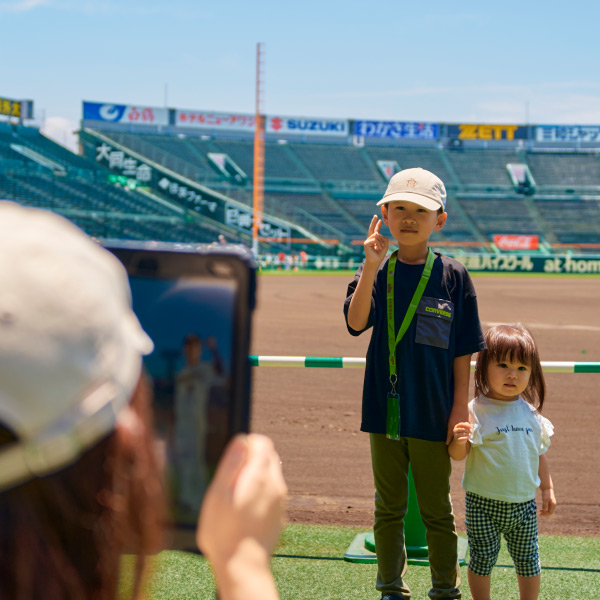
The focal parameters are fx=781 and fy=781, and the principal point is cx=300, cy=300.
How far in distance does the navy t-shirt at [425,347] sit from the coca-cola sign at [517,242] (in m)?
51.3

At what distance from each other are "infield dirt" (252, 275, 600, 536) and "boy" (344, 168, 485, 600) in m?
1.61

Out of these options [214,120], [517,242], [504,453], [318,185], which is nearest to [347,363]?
[504,453]

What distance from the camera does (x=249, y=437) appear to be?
2.86 feet

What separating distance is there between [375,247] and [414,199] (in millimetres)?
298

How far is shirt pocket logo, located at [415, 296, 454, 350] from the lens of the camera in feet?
10.5

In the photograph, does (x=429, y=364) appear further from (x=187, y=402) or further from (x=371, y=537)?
(x=187, y=402)

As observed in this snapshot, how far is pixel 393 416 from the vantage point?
322 cm

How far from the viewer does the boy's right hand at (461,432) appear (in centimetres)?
309

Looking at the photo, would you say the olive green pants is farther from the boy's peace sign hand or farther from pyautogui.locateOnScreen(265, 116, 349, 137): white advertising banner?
pyautogui.locateOnScreen(265, 116, 349, 137): white advertising banner

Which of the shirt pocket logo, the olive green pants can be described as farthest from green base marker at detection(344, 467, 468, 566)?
the shirt pocket logo

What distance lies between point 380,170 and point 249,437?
60.6 metres

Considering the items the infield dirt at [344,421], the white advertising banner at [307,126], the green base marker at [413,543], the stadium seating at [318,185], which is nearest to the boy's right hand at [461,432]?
the green base marker at [413,543]

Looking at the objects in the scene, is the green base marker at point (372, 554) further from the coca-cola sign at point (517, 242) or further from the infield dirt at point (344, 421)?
the coca-cola sign at point (517, 242)

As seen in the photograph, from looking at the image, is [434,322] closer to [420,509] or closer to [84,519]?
[420,509]
